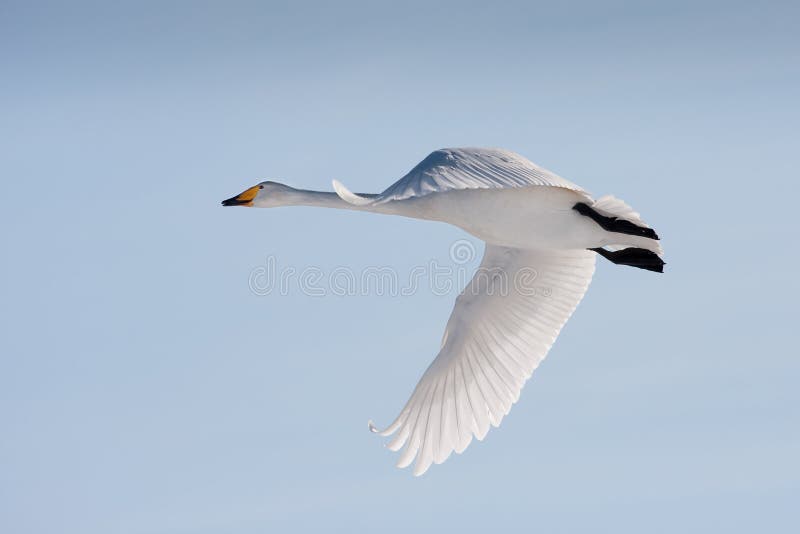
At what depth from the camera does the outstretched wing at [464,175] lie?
984cm

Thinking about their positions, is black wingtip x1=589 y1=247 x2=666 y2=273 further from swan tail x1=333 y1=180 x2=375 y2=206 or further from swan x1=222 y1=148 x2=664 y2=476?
swan tail x1=333 y1=180 x2=375 y2=206

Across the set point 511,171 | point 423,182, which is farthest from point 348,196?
point 511,171

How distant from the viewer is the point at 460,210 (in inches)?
449

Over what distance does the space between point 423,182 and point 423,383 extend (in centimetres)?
326

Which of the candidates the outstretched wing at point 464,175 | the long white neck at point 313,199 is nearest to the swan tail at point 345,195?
the outstretched wing at point 464,175

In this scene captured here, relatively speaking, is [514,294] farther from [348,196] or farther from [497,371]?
[348,196]

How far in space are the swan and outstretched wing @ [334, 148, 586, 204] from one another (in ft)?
0.06

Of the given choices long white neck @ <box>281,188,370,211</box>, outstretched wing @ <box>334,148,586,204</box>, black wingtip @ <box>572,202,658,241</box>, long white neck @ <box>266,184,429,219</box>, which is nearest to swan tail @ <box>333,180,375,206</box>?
outstretched wing @ <box>334,148,586,204</box>

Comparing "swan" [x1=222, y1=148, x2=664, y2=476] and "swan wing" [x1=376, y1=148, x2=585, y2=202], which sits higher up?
"swan wing" [x1=376, y1=148, x2=585, y2=202]

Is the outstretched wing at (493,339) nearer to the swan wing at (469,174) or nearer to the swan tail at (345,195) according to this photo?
the swan wing at (469,174)

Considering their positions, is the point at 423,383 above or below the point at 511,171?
below

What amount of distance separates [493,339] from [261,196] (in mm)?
2625

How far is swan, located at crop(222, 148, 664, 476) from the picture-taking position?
1133cm

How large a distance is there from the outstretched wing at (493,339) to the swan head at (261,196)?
1.98 m
